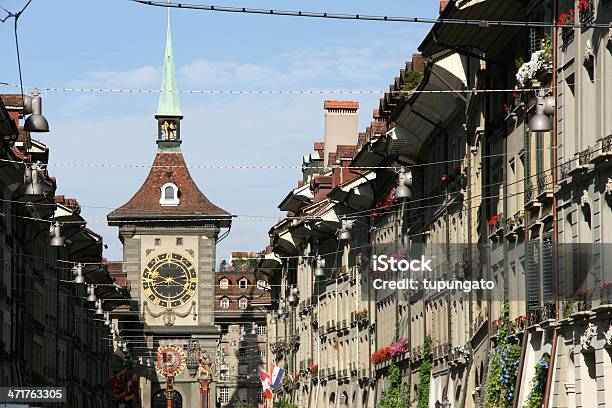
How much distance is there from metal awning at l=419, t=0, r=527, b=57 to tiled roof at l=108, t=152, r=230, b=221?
122243mm

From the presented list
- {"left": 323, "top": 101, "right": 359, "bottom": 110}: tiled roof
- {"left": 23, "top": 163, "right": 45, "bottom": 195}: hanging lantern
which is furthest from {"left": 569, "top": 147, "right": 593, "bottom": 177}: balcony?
{"left": 323, "top": 101, "right": 359, "bottom": 110}: tiled roof

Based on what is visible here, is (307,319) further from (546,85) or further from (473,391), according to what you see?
(546,85)

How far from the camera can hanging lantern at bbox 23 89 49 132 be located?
126 ft

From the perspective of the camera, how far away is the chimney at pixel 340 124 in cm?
10469

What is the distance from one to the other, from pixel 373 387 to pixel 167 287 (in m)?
96.1

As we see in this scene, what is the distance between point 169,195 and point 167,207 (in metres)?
1.91

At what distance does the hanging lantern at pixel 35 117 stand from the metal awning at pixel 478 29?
10.9 metres

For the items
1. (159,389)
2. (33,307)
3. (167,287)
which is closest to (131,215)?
(167,287)

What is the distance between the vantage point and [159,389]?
180125 mm

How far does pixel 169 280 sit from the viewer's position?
173 meters

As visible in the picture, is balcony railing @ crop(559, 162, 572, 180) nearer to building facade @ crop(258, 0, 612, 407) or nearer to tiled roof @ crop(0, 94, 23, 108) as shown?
building facade @ crop(258, 0, 612, 407)

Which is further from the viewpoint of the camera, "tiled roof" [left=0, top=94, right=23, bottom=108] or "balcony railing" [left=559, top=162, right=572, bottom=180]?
"tiled roof" [left=0, top=94, right=23, bottom=108]

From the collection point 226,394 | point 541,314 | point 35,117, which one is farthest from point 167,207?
point 35,117

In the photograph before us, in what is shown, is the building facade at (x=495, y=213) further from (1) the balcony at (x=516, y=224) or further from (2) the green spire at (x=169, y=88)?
(2) the green spire at (x=169, y=88)
